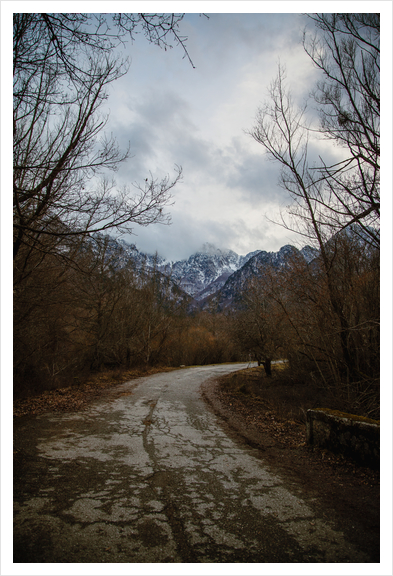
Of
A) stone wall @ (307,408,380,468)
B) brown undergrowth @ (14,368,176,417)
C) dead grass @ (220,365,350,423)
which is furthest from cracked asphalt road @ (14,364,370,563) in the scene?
dead grass @ (220,365,350,423)

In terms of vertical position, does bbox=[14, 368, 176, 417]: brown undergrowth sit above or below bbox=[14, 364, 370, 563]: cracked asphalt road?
below

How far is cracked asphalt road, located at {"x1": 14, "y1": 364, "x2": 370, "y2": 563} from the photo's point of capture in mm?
2264

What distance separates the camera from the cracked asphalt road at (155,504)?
A: 2264 millimetres

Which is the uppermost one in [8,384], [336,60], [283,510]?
[336,60]

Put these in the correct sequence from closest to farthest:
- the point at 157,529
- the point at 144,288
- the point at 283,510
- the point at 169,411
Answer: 1. the point at 157,529
2. the point at 283,510
3. the point at 169,411
4. the point at 144,288

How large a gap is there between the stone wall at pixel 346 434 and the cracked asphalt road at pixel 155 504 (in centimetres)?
117

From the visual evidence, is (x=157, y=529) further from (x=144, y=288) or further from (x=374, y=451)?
(x=144, y=288)

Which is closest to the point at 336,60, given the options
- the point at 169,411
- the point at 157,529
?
the point at 157,529

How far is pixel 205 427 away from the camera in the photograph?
255 inches

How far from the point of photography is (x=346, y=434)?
14.2 feet

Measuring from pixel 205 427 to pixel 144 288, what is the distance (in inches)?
663

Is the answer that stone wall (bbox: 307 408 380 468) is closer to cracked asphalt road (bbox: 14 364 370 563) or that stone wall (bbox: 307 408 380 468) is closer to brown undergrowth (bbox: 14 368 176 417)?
cracked asphalt road (bbox: 14 364 370 563)

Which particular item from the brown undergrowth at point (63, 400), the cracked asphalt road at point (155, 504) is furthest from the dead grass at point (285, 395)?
the brown undergrowth at point (63, 400)

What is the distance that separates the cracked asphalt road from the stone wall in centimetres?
117
